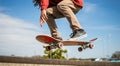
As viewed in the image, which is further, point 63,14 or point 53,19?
point 53,19

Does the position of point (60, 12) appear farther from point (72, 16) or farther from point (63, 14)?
point (72, 16)

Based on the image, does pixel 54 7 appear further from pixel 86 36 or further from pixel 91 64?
pixel 91 64

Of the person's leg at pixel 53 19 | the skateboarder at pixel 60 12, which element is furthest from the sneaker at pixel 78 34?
the person's leg at pixel 53 19

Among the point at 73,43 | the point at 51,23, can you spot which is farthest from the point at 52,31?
the point at 73,43

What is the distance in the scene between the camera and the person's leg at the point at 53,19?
6.98m

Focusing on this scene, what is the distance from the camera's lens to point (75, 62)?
480cm

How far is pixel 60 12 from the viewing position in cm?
704

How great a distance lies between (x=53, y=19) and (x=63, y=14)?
0.43 metres

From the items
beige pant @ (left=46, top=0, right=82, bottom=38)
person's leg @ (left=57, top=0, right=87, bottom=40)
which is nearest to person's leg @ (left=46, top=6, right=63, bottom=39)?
beige pant @ (left=46, top=0, right=82, bottom=38)

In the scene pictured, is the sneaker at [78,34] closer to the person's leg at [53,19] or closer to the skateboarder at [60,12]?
the skateboarder at [60,12]

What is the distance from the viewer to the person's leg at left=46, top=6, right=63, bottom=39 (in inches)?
275

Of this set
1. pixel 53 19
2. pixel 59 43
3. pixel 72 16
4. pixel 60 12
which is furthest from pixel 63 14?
pixel 59 43

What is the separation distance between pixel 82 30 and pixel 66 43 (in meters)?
0.64

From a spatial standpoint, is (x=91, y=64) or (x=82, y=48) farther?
(x=82, y=48)
